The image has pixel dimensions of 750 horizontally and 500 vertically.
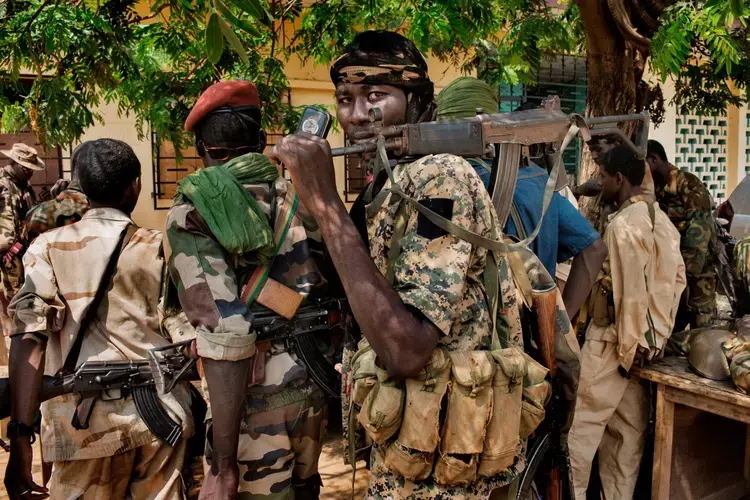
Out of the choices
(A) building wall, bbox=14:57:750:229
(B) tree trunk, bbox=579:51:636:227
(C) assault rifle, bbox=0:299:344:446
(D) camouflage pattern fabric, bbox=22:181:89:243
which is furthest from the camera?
(A) building wall, bbox=14:57:750:229

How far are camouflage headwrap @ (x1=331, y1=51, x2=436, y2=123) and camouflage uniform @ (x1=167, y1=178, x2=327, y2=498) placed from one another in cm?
52

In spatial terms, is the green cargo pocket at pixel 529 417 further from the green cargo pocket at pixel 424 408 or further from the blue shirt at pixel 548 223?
the blue shirt at pixel 548 223

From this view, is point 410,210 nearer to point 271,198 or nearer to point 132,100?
point 271,198

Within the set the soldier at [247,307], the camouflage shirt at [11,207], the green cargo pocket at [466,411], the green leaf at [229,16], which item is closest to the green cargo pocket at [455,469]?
the green cargo pocket at [466,411]

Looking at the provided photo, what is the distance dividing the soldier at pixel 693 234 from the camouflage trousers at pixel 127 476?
150 inches

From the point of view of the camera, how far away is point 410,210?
4.98 feet

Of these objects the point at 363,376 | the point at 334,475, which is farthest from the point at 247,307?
the point at 334,475

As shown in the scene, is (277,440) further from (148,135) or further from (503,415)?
(148,135)

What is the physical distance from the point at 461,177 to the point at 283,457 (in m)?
1.10

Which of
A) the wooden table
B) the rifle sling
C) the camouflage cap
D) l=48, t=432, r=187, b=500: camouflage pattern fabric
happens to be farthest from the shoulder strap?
the camouflage cap

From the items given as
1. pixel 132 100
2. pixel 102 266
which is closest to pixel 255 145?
pixel 102 266

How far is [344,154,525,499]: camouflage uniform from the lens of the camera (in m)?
1.43

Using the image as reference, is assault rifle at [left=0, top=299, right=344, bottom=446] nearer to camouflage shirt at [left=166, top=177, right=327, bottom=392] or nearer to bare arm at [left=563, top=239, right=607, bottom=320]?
camouflage shirt at [left=166, top=177, right=327, bottom=392]

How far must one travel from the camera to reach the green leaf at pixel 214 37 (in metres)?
1.50
